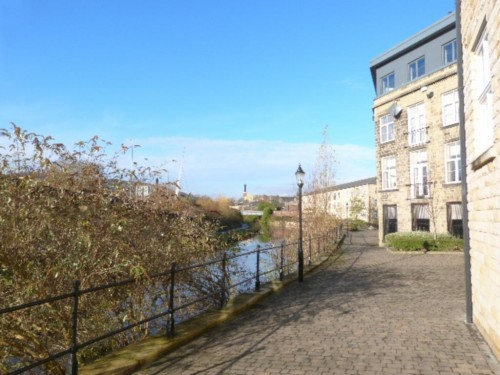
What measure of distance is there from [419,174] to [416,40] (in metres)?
7.93

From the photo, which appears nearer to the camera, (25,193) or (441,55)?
(25,193)

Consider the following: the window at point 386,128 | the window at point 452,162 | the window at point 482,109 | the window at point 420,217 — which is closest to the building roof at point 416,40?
the window at point 386,128

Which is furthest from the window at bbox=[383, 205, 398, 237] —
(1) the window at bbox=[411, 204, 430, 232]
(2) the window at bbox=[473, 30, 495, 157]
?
(2) the window at bbox=[473, 30, 495, 157]

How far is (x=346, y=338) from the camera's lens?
634cm

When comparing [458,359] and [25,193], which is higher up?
[25,193]

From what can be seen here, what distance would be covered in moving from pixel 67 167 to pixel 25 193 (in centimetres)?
120

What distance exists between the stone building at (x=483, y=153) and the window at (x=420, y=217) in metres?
19.3

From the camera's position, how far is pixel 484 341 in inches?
241

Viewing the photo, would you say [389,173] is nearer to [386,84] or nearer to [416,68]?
[386,84]

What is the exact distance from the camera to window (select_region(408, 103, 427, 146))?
83.3ft

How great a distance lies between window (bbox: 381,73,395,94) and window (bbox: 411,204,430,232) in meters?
8.04

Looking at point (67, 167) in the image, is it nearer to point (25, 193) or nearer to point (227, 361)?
point (25, 193)

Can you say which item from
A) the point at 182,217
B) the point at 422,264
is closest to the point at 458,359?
the point at 182,217

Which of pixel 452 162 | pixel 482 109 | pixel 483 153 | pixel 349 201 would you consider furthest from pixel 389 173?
pixel 349 201
